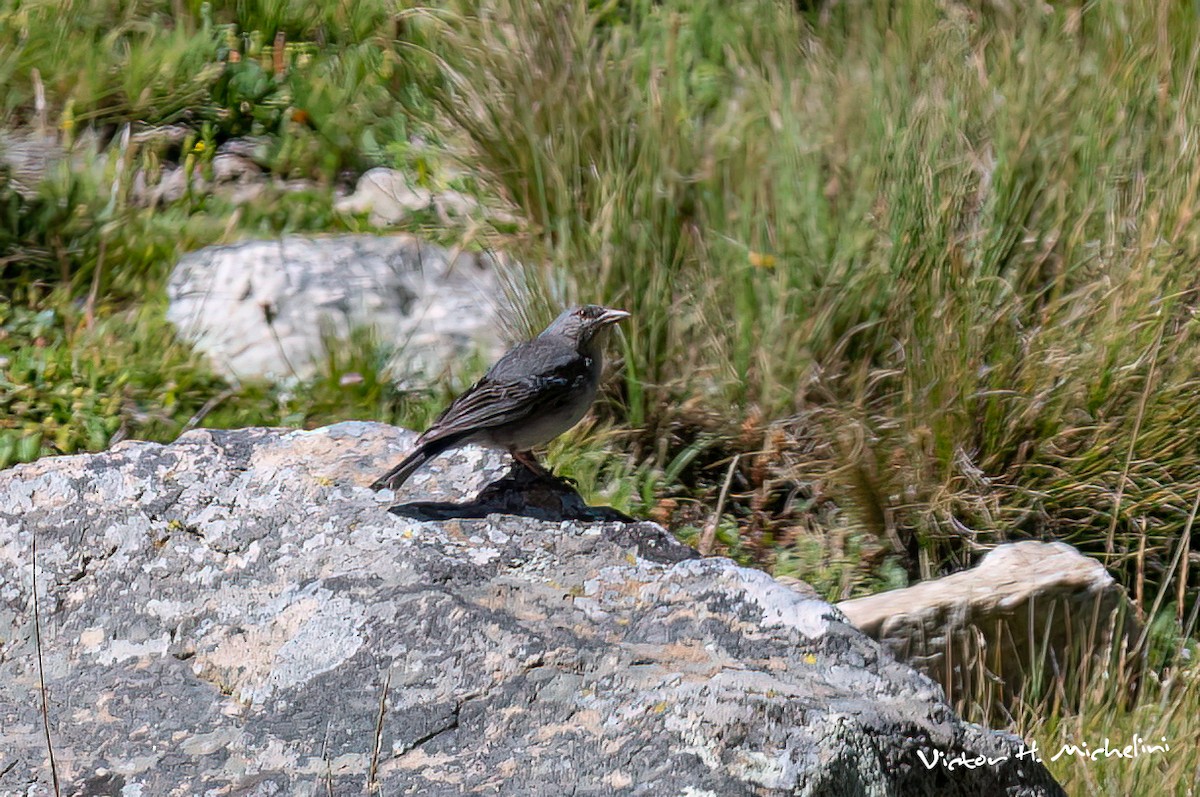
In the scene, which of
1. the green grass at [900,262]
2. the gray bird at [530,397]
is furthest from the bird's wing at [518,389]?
the green grass at [900,262]

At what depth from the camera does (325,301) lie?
15.2 feet

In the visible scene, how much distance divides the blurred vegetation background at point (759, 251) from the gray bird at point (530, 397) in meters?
0.58

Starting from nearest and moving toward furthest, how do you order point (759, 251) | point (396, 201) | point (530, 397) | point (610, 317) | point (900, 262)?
point (530, 397) < point (610, 317) < point (900, 262) < point (759, 251) < point (396, 201)

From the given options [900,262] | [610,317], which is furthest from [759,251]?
[610,317]

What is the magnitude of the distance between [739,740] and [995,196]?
9.55ft

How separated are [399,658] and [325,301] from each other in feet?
8.25

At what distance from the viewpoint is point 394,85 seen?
18.8ft

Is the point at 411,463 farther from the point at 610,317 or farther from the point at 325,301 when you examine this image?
the point at 325,301

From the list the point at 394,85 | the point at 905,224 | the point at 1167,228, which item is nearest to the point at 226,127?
the point at 394,85

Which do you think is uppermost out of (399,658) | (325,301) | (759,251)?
(399,658)

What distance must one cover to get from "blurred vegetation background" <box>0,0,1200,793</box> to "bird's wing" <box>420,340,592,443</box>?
64cm

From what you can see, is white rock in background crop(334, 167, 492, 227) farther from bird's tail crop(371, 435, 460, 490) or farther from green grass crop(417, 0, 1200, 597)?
bird's tail crop(371, 435, 460, 490)

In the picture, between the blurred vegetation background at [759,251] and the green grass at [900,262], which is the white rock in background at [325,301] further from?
the green grass at [900,262]

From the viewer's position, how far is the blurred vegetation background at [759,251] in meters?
4.10
